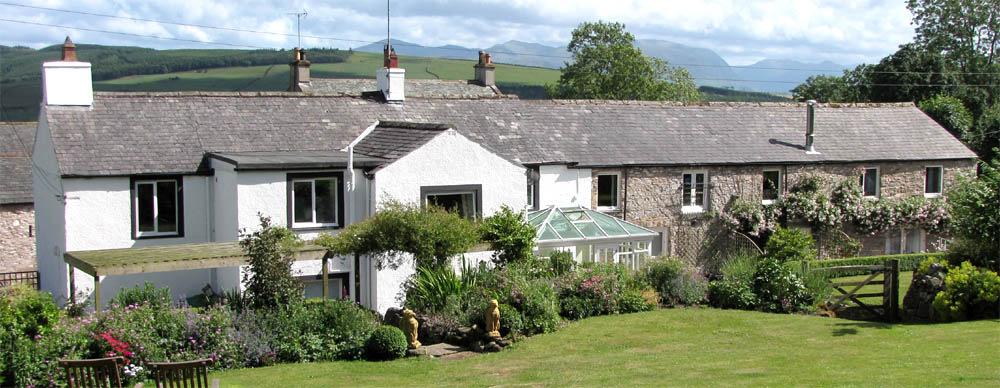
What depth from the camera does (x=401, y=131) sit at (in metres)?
25.6

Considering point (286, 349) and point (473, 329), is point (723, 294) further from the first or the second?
point (286, 349)

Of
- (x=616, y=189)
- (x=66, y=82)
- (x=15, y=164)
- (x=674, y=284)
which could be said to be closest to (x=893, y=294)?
(x=674, y=284)

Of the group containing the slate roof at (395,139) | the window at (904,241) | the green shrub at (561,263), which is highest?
the slate roof at (395,139)

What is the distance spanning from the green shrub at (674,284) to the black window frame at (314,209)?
8.60m

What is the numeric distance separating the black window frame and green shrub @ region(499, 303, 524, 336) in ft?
20.1

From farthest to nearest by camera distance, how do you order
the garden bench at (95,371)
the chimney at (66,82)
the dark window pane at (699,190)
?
the dark window pane at (699,190) < the chimney at (66,82) < the garden bench at (95,371)

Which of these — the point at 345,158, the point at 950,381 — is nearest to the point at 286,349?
the point at 345,158

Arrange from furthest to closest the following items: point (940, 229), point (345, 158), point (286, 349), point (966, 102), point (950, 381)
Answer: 1. point (966, 102)
2. point (940, 229)
3. point (345, 158)
4. point (286, 349)
5. point (950, 381)

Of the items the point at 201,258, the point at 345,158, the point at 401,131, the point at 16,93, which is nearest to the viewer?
the point at 201,258

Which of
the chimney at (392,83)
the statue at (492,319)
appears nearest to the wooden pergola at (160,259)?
the statue at (492,319)

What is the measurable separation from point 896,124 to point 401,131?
899 inches

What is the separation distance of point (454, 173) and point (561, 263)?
380 centimetres

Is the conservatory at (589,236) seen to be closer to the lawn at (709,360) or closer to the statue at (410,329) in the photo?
the lawn at (709,360)

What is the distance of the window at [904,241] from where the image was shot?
115 feet
